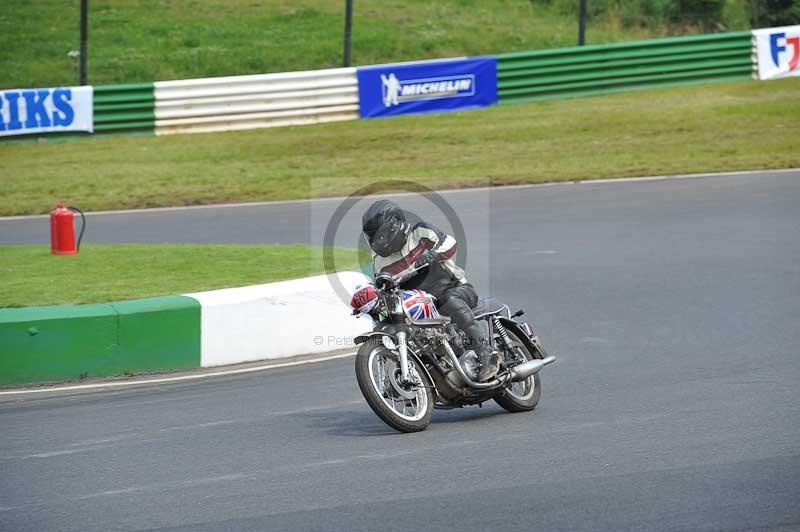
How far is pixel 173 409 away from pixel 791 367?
483cm

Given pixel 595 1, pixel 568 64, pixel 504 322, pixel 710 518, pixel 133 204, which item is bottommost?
pixel 710 518

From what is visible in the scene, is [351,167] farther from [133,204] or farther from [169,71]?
[169,71]

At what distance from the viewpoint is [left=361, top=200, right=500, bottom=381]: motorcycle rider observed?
8031mm

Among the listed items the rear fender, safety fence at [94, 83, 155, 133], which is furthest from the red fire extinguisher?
safety fence at [94, 83, 155, 133]

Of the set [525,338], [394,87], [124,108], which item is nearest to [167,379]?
[525,338]

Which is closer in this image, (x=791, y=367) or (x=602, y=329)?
(x=791, y=367)

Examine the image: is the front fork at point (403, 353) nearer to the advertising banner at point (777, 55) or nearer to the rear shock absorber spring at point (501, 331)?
the rear shock absorber spring at point (501, 331)

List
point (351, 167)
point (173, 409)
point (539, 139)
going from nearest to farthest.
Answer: point (173, 409), point (351, 167), point (539, 139)

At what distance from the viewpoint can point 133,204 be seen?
21.4 m

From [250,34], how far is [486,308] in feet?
102

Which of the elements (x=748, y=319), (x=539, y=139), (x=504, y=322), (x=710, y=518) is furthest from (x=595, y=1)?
(x=710, y=518)

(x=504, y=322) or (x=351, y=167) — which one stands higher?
(x=351, y=167)

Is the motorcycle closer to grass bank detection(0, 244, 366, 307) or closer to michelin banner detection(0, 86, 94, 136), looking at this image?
grass bank detection(0, 244, 366, 307)

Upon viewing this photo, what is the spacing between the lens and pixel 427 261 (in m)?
8.23
